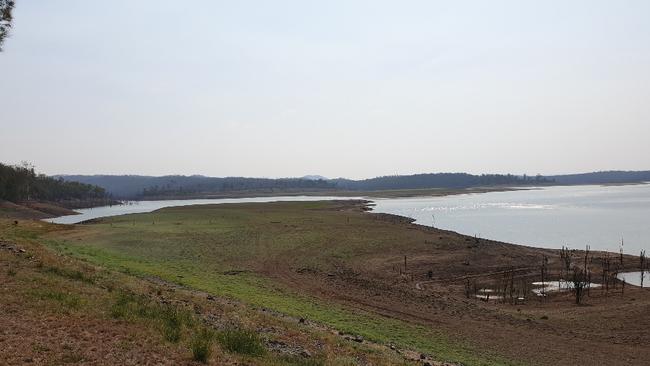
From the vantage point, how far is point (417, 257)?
45.3 m

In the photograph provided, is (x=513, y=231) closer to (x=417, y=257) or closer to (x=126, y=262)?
(x=417, y=257)

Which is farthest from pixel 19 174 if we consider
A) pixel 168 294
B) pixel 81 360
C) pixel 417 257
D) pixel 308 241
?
pixel 81 360

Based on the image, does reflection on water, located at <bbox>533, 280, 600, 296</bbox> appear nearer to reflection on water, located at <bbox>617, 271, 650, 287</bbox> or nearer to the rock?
reflection on water, located at <bbox>617, 271, 650, 287</bbox>

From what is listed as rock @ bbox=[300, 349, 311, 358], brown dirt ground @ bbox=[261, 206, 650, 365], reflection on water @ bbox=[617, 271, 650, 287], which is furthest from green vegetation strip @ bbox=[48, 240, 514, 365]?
reflection on water @ bbox=[617, 271, 650, 287]

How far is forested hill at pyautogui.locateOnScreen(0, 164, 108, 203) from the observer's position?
11544cm

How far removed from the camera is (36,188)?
140 meters

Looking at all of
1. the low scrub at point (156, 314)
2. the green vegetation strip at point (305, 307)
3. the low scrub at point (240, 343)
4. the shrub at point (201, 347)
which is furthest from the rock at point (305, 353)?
the green vegetation strip at point (305, 307)

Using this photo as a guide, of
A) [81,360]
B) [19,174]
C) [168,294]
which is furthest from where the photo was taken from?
[19,174]

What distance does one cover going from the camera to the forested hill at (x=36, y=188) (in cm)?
11544

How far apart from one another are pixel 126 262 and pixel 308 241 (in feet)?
74.3

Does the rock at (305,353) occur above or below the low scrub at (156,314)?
below

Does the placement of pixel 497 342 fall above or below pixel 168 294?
below

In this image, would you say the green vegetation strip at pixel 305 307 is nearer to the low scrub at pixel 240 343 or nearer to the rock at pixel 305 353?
the rock at pixel 305 353

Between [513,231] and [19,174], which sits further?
[19,174]
